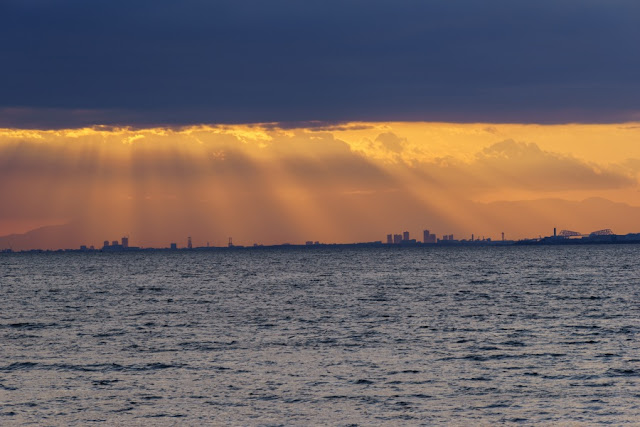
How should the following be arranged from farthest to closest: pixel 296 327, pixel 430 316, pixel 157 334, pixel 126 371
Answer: pixel 430 316
pixel 296 327
pixel 157 334
pixel 126 371

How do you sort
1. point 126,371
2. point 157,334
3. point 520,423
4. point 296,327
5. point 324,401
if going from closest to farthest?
point 520,423 → point 324,401 → point 126,371 → point 157,334 → point 296,327

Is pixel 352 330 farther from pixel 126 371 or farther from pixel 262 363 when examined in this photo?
pixel 126 371

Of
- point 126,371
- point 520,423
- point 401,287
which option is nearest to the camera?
point 520,423

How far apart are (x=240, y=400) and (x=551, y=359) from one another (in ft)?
62.1

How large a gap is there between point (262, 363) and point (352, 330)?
58.1 feet

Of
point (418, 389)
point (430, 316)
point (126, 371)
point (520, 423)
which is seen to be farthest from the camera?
point (430, 316)

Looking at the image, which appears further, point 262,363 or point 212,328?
point 212,328

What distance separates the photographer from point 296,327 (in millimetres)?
64688

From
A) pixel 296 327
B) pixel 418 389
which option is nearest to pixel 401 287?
pixel 296 327

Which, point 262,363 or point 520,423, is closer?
point 520,423

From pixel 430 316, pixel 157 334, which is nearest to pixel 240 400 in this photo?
pixel 157 334

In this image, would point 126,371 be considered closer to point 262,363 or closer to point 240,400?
point 262,363

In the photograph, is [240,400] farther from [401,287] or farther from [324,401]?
[401,287]

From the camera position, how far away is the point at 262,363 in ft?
148
